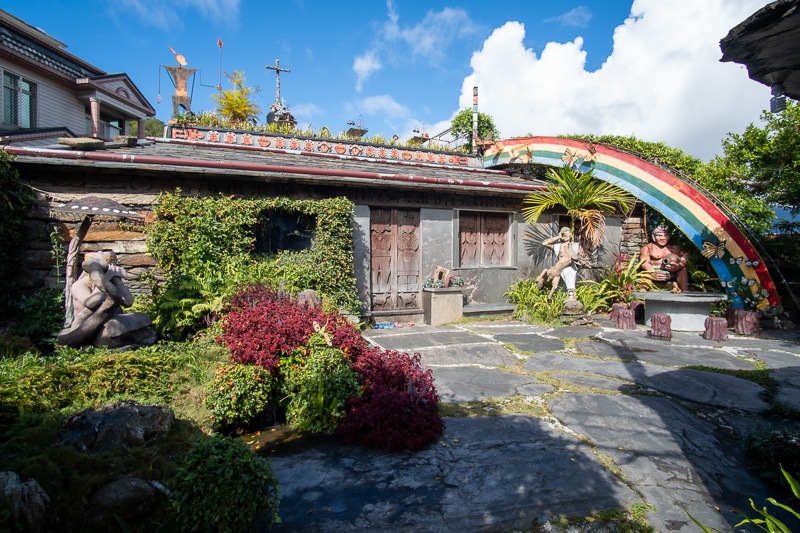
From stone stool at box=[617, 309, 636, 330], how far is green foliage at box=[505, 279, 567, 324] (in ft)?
3.62

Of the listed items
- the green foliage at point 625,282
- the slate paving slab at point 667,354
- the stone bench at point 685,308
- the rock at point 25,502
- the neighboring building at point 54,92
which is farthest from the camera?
the neighboring building at point 54,92

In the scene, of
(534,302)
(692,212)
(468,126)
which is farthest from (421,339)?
(468,126)

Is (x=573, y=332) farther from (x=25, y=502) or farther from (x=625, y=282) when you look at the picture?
(x=25, y=502)

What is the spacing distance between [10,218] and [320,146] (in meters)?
6.65

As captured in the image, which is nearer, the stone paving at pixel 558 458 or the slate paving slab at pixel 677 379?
the stone paving at pixel 558 458

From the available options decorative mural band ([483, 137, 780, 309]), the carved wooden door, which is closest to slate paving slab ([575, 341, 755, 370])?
decorative mural band ([483, 137, 780, 309])

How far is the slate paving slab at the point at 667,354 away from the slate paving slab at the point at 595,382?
1.12 m

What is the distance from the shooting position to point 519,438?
338 centimetres

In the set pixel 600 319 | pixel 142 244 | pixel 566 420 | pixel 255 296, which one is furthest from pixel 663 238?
pixel 142 244

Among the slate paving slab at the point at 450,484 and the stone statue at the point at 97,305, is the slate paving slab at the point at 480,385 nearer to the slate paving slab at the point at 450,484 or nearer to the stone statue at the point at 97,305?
the slate paving slab at the point at 450,484

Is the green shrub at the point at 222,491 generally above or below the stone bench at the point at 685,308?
below

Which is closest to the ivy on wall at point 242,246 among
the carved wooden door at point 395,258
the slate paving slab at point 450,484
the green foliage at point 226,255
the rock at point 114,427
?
the green foliage at point 226,255

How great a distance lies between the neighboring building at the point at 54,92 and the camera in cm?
1207

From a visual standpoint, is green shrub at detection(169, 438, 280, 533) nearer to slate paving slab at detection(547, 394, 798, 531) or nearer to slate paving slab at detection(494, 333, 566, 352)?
slate paving slab at detection(547, 394, 798, 531)
